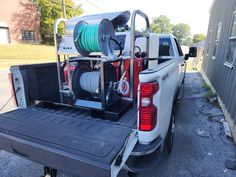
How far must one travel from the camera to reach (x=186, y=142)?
3.19m

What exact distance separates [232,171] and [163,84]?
5.77ft

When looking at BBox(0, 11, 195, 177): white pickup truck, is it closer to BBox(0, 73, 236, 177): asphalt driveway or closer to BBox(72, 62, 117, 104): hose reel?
BBox(72, 62, 117, 104): hose reel

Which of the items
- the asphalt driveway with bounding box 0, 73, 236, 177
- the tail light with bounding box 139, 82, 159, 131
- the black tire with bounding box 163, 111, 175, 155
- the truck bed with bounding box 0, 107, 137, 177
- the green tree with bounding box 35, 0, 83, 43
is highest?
the green tree with bounding box 35, 0, 83, 43

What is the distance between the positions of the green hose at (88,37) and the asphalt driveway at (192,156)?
1.76 metres

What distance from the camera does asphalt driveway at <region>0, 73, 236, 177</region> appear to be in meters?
2.42

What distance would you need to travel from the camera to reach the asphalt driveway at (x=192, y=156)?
2418 mm

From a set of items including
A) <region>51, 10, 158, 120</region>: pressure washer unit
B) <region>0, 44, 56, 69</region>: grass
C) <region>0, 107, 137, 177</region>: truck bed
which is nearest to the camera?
<region>0, 107, 137, 177</region>: truck bed

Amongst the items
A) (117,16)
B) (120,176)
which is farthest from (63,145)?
(117,16)

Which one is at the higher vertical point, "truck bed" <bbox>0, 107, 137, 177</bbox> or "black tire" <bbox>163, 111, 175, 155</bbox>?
"truck bed" <bbox>0, 107, 137, 177</bbox>

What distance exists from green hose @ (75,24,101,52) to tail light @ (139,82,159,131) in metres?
1.02

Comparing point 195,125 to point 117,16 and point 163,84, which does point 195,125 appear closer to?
point 163,84

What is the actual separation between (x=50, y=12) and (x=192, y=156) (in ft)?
114

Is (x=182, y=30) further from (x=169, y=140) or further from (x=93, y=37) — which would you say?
(x=93, y=37)

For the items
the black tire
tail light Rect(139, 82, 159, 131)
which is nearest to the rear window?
the black tire
